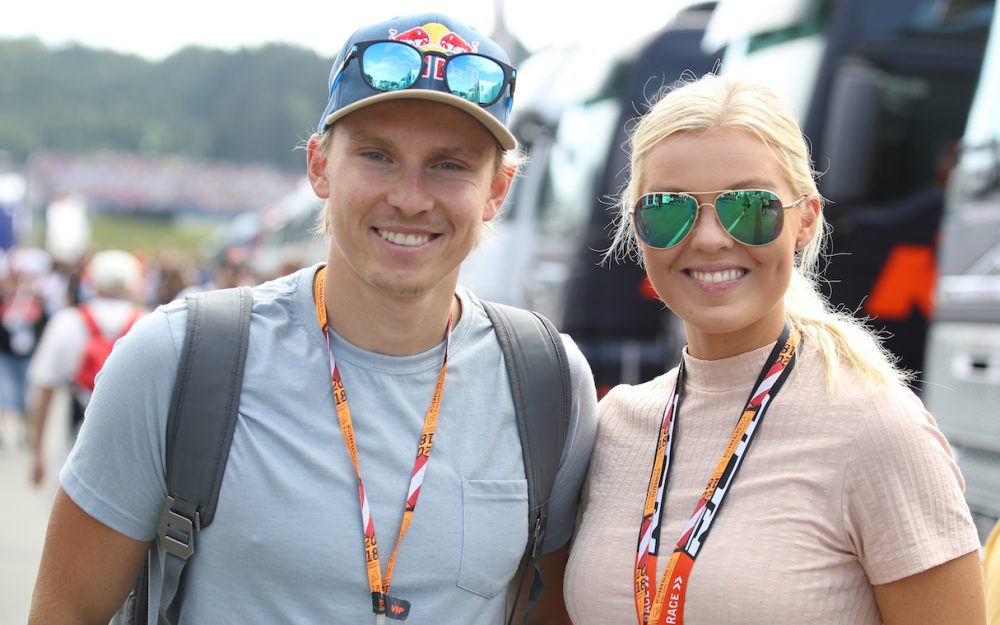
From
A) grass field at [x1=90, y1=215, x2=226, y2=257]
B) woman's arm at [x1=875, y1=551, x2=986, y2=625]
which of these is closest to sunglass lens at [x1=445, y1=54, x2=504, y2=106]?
woman's arm at [x1=875, y1=551, x2=986, y2=625]

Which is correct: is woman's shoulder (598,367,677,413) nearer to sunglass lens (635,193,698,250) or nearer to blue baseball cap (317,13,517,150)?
sunglass lens (635,193,698,250)

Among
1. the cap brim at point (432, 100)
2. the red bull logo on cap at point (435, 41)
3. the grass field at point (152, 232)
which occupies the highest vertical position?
the red bull logo on cap at point (435, 41)

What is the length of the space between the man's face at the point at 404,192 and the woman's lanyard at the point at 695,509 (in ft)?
2.14

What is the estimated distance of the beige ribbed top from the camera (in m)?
2.02

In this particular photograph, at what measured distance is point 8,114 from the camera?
331 feet

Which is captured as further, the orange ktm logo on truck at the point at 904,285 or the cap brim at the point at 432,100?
the orange ktm logo on truck at the point at 904,285

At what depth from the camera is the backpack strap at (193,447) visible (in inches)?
85.0

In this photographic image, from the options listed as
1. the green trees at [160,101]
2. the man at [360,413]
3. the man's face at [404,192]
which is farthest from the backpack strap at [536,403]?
the green trees at [160,101]

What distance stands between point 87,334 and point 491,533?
4.88 m

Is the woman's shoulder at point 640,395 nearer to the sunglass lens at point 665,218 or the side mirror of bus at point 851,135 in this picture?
the sunglass lens at point 665,218

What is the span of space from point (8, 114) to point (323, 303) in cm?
10944

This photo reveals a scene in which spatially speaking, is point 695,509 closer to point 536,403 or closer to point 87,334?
point 536,403

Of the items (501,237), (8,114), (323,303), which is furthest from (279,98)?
(323,303)

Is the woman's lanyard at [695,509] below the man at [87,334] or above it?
above
